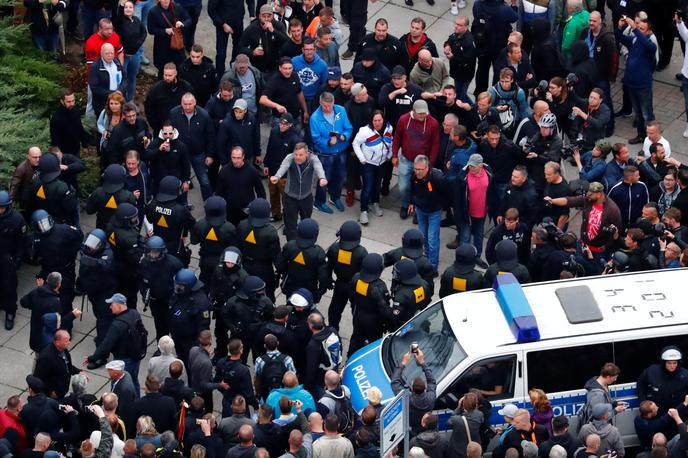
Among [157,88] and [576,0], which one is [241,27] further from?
[576,0]

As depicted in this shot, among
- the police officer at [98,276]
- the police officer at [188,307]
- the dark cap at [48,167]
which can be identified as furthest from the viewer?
the dark cap at [48,167]

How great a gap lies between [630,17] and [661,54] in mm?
1290

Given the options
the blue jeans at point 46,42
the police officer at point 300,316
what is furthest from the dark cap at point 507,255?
the blue jeans at point 46,42

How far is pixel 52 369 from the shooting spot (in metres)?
15.3

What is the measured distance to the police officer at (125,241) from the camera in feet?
55.5

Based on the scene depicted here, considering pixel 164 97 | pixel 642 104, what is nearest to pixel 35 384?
pixel 164 97

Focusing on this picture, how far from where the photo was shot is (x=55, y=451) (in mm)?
13930

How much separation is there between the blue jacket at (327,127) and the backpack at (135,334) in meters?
4.61

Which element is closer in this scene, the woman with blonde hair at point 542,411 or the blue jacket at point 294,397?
the woman with blonde hair at point 542,411

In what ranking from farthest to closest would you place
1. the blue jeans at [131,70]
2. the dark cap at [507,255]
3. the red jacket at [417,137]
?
the blue jeans at [131,70], the red jacket at [417,137], the dark cap at [507,255]

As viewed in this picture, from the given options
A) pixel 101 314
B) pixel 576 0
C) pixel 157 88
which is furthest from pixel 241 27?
pixel 101 314

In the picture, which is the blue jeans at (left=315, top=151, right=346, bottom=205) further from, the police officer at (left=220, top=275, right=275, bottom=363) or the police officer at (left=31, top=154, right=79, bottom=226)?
the police officer at (left=220, top=275, right=275, bottom=363)

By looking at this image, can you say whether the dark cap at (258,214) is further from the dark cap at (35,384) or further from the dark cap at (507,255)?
the dark cap at (35,384)

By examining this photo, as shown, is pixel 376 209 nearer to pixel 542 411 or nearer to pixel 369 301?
pixel 369 301
